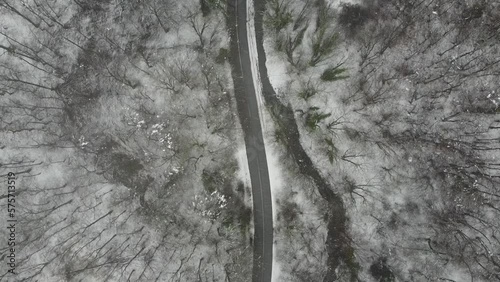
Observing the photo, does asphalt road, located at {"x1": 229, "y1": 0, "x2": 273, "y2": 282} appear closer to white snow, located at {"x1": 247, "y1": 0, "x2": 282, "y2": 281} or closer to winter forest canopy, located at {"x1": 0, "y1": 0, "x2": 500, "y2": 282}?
white snow, located at {"x1": 247, "y1": 0, "x2": 282, "y2": 281}

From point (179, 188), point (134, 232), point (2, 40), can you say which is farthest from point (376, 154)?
point (2, 40)

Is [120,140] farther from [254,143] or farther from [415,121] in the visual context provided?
[415,121]

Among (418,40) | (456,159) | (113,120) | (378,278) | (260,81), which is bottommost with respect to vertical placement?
(378,278)

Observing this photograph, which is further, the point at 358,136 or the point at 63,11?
the point at 63,11

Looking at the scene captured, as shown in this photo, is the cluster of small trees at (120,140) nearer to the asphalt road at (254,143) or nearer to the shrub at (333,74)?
the asphalt road at (254,143)

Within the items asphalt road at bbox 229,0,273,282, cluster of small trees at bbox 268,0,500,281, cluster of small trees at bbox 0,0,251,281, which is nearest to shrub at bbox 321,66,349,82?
cluster of small trees at bbox 268,0,500,281

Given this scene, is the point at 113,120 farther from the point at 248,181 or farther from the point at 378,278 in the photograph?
the point at 378,278

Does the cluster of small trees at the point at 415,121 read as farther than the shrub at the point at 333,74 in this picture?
No

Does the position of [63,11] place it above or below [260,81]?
above

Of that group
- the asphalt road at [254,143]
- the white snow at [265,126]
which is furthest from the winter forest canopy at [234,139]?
the asphalt road at [254,143]
